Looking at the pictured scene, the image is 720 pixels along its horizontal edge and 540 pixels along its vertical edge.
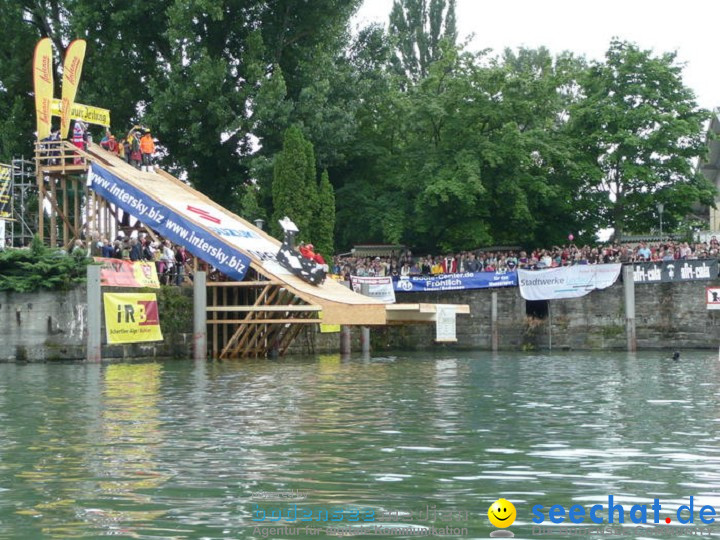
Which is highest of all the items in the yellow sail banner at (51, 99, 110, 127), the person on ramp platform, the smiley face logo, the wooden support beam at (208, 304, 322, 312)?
the yellow sail banner at (51, 99, 110, 127)

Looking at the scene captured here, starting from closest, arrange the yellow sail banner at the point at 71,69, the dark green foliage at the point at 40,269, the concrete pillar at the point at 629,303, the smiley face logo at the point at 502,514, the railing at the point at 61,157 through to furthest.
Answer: the smiley face logo at the point at 502,514
the dark green foliage at the point at 40,269
the railing at the point at 61,157
the yellow sail banner at the point at 71,69
the concrete pillar at the point at 629,303

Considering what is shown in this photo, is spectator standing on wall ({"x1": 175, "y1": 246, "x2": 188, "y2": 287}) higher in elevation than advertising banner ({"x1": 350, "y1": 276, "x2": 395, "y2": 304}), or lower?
higher

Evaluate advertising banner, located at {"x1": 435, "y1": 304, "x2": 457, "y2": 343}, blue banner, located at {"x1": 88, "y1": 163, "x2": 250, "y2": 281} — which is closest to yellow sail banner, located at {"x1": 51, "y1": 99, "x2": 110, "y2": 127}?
blue banner, located at {"x1": 88, "y1": 163, "x2": 250, "y2": 281}

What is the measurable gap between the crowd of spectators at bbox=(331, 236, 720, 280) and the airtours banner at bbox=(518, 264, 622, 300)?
661 millimetres

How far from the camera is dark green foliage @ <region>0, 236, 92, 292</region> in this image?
33.4 metres

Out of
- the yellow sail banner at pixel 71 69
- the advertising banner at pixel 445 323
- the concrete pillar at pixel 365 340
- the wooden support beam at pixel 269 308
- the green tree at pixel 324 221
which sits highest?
the yellow sail banner at pixel 71 69

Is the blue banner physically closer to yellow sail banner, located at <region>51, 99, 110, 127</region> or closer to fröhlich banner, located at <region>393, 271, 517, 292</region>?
yellow sail banner, located at <region>51, 99, 110, 127</region>

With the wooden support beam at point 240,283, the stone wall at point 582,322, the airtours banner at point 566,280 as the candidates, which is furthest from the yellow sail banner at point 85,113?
the airtours banner at point 566,280

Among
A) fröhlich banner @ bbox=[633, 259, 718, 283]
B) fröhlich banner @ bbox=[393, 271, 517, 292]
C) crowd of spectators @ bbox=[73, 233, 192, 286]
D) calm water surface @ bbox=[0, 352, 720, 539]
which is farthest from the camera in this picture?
fröhlich banner @ bbox=[393, 271, 517, 292]

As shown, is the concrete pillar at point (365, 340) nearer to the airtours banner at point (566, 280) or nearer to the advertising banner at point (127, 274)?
the airtours banner at point (566, 280)

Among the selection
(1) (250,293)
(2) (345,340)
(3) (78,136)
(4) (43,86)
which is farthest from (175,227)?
(4) (43,86)

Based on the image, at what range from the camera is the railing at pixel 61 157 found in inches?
1601

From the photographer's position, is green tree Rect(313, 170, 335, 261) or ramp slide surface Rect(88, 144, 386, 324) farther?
green tree Rect(313, 170, 335, 261)

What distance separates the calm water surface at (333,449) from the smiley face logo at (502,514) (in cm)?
9
